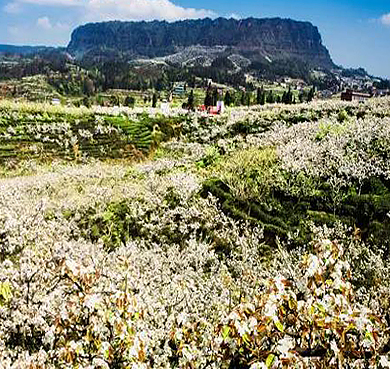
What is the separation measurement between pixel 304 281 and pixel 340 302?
15.5 inches

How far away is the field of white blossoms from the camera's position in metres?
3.31

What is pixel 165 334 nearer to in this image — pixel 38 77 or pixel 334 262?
pixel 334 262

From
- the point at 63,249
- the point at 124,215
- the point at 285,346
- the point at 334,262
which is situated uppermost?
the point at 334,262

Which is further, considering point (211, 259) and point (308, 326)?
point (211, 259)

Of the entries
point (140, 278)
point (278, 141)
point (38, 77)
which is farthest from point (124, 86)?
point (140, 278)

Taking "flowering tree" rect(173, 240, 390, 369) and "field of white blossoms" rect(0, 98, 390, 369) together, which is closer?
"flowering tree" rect(173, 240, 390, 369)

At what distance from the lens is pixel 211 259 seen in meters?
10.5

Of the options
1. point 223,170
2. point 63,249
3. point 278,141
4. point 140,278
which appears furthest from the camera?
point 278,141

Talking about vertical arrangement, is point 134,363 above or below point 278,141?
below

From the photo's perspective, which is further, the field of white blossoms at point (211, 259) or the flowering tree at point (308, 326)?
the field of white blossoms at point (211, 259)

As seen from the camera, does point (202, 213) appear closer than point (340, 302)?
No

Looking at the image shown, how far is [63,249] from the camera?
281 inches

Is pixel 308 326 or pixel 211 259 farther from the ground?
pixel 308 326

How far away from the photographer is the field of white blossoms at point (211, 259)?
331 cm
